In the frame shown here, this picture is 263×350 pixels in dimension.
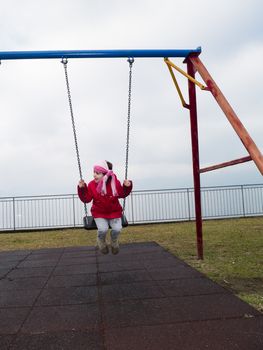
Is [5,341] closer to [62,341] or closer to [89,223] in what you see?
[62,341]

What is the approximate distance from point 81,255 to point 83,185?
3.14 m

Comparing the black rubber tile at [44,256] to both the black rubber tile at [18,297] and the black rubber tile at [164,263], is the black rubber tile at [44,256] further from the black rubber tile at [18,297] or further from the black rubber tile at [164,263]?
the black rubber tile at [18,297]

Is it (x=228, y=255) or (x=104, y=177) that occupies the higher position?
(x=104, y=177)

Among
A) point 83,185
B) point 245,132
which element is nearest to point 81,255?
point 83,185

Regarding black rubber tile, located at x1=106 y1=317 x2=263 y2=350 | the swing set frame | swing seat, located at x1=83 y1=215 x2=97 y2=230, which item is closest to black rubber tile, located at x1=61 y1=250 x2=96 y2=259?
the swing set frame

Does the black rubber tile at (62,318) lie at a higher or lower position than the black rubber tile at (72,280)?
lower

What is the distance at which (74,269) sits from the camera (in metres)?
6.07

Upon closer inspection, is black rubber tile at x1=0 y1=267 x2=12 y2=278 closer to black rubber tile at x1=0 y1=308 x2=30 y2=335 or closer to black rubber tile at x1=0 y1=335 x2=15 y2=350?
black rubber tile at x1=0 y1=308 x2=30 y2=335

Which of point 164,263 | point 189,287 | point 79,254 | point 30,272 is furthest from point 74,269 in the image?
point 189,287

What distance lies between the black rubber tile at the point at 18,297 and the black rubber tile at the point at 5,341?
3.27 feet

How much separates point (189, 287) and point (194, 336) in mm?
1613

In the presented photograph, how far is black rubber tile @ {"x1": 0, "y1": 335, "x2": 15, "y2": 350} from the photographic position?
2.74 meters

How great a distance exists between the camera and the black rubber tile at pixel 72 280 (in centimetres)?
487

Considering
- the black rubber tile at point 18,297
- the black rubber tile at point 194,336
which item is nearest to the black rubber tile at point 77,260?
the black rubber tile at point 18,297
